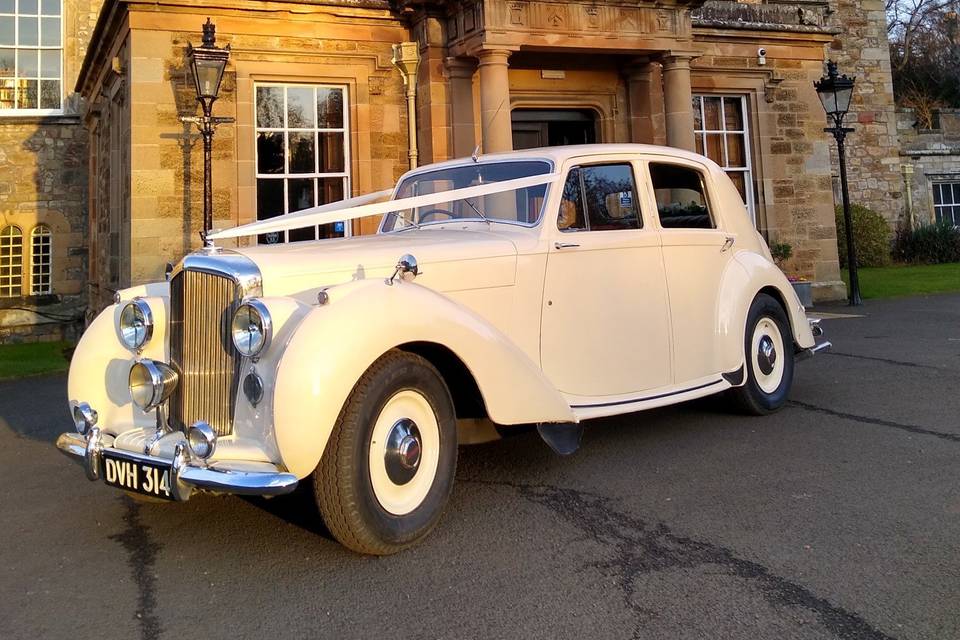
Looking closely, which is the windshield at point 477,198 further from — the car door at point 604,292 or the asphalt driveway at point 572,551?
the asphalt driveway at point 572,551

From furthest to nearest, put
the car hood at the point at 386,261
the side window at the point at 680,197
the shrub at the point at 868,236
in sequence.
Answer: the shrub at the point at 868,236 → the side window at the point at 680,197 → the car hood at the point at 386,261

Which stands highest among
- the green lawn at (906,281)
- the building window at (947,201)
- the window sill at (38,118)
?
the window sill at (38,118)

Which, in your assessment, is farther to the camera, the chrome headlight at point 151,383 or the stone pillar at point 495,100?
the stone pillar at point 495,100

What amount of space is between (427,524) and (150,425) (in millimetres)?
1335

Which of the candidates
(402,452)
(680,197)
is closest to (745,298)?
(680,197)

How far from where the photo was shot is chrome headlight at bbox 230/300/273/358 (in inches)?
112

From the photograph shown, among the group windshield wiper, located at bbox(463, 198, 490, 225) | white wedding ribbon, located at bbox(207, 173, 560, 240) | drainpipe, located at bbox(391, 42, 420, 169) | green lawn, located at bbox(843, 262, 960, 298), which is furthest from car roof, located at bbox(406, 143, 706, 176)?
green lawn, located at bbox(843, 262, 960, 298)

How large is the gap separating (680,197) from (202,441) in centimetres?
348

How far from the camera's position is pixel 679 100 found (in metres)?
11.0

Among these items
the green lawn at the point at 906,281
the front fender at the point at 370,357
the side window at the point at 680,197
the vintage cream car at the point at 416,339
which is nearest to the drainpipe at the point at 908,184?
the green lawn at the point at 906,281

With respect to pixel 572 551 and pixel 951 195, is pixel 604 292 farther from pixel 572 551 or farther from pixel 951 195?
pixel 951 195

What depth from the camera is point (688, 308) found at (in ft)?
15.2

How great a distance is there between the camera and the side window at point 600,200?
4.24 metres

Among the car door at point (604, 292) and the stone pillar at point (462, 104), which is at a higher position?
the stone pillar at point (462, 104)
